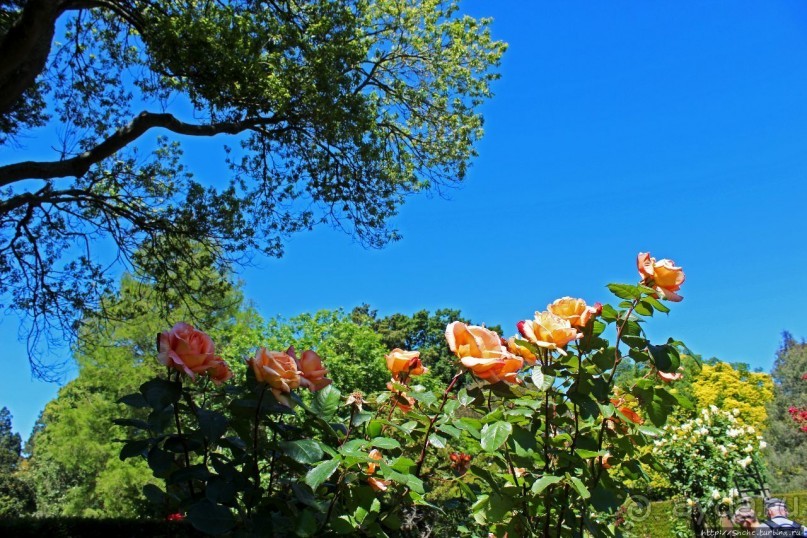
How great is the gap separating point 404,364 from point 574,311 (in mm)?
444

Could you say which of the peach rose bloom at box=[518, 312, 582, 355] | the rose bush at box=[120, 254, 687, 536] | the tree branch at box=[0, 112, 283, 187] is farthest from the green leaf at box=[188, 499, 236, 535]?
the tree branch at box=[0, 112, 283, 187]

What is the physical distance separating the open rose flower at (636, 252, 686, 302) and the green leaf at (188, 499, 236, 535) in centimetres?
102

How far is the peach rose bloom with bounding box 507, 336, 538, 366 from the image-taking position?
1.35 meters

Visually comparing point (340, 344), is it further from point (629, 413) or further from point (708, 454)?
point (629, 413)

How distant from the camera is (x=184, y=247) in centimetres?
897

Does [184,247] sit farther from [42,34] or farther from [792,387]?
[792,387]

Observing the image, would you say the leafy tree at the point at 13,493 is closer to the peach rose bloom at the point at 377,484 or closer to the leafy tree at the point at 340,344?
the leafy tree at the point at 340,344

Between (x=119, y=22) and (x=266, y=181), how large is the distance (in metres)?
3.22

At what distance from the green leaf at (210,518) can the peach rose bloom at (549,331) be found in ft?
2.30

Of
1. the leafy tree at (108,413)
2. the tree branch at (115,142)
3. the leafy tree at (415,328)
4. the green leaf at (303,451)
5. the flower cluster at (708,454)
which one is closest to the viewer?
the green leaf at (303,451)

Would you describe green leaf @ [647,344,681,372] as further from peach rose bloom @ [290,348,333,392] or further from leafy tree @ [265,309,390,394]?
leafy tree @ [265,309,390,394]

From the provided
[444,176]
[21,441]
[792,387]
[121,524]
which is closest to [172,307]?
[121,524]

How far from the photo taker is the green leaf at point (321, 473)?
109 cm

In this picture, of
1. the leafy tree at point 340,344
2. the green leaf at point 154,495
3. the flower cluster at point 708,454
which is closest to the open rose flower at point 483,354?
the green leaf at point 154,495
